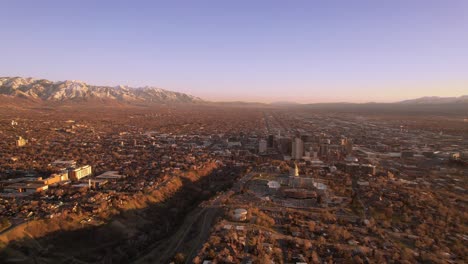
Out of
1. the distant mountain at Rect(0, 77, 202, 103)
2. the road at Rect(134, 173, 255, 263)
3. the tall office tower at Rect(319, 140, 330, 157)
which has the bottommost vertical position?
the road at Rect(134, 173, 255, 263)

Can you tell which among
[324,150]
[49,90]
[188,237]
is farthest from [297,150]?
[49,90]

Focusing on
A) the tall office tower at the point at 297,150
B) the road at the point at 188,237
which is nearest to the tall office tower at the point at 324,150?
the tall office tower at the point at 297,150

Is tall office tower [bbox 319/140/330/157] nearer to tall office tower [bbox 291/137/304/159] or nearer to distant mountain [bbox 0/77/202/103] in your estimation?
tall office tower [bbox 291/137/304/159]

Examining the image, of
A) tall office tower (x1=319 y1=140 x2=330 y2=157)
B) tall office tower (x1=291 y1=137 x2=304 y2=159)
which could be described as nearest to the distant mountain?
tall office tower (x1=291 y1=137 x2=304 y2=159)

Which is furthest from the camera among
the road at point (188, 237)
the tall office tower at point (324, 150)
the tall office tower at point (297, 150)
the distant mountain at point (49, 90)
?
the distant mountain at point (49, 90)

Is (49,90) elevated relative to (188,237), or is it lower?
elevated

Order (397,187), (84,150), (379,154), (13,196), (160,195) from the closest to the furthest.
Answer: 1. (13,196)
2. (160,195)
3. (397,187)
4. (84,150)
5. (379,154)

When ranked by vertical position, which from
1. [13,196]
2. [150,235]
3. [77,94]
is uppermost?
[77,94]

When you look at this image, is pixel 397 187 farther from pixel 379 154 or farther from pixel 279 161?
pixel 379 154

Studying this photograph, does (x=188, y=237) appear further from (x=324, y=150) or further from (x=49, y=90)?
(x=49, y=90)

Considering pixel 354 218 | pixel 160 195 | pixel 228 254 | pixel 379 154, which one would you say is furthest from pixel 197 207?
pixel 379 154

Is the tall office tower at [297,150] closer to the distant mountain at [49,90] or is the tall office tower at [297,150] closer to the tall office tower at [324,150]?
the tall office tower at [324,150]
